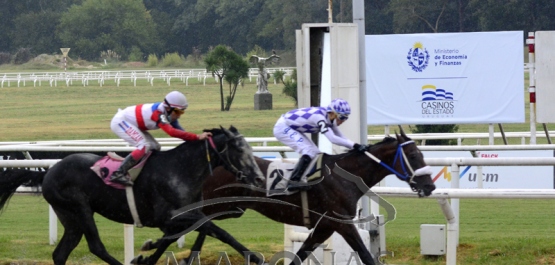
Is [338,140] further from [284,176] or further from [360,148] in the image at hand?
[284,176]

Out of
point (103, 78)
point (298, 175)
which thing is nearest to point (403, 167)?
point (298, 175)

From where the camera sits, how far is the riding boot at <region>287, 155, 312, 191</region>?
5629 millimetres

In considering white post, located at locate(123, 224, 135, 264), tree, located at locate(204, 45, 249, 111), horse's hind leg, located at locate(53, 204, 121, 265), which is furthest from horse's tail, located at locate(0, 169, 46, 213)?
tree, located at locate(204, 45, 249, 111)

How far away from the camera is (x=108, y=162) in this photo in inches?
217

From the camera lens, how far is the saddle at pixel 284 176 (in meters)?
5.66

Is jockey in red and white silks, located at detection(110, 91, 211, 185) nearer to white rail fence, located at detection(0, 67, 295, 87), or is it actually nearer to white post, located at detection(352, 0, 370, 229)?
white post, located at detection(352, 0, 370, 229)

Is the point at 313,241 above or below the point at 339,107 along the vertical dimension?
below

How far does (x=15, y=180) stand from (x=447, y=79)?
24.8 feet

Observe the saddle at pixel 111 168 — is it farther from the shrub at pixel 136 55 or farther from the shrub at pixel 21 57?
the shrub at pixel 21 57

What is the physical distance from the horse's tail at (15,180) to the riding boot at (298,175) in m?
1.69

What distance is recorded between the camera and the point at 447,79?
39.7ft

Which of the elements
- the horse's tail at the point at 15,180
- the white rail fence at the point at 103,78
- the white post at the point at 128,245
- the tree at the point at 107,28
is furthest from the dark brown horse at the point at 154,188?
the tree at the point at 107,28

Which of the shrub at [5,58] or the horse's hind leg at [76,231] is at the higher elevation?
the shrub at [5,58]

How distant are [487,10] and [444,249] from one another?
3653 cm
